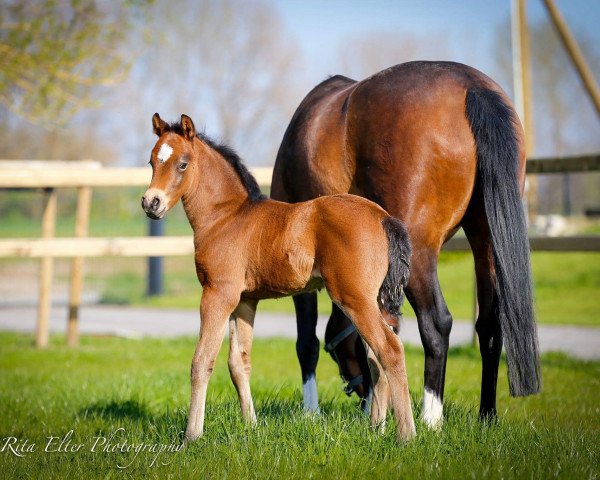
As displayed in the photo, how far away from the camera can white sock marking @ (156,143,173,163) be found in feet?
12.8

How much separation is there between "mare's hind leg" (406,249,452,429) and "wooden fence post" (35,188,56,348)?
6.01 meters

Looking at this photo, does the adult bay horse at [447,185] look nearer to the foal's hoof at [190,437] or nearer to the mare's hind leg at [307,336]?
the mare's hind leg at [307,336]

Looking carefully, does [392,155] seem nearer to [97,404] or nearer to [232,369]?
[232,369]

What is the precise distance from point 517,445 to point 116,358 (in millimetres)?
5804

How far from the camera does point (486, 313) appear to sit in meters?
4.50

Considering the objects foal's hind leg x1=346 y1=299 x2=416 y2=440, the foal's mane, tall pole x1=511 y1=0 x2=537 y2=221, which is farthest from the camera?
tall pole x1=511 y1=0 x2=537 y2=221

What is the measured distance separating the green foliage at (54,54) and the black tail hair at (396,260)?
5.71 m

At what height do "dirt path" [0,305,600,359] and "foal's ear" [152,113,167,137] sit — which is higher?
"foal's ear" [152,113,167,137]

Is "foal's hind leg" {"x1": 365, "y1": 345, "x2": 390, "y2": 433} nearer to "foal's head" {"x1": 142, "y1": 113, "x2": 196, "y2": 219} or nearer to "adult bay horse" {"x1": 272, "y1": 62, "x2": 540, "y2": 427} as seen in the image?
"adult bay horse" {"x1": 272, "y1": 62, "x2": 540, "y2": 427}

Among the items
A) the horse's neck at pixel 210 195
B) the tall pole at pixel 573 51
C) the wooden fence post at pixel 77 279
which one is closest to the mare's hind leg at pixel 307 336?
the horse's neck at pixel 210 195

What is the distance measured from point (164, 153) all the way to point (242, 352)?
3.87 ft

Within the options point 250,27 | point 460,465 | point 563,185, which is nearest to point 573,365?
point 460,465

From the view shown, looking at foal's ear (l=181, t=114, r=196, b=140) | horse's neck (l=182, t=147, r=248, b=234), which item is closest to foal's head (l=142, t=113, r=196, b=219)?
foal's ear (l=181, t=114, r=196, b=140)

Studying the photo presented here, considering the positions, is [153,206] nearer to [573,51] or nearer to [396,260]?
[396,260]
